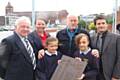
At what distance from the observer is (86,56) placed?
4988mm

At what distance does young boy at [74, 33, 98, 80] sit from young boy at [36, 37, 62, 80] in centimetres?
34

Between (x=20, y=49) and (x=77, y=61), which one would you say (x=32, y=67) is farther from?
(x=77, y=61)

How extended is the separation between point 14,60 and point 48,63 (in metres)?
0.53

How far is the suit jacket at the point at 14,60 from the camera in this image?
4.59m

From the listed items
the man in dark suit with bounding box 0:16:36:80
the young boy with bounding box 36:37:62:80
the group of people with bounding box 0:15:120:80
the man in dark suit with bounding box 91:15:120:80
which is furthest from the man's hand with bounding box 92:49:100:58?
the man in dark suit with bounding box 0:16:36:80

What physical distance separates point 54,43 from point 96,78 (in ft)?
2.72

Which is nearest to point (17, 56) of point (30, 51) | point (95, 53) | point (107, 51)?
point (30, 51)

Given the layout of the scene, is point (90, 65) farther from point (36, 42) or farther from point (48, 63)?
point (36, 42)

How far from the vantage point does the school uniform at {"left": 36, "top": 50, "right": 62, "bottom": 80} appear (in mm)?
4902

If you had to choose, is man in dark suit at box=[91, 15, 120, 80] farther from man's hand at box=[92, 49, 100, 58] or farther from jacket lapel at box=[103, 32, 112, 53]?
man's hand at box=[92, 49, 100, 58]

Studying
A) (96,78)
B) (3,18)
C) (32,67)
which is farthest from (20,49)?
(3,18)

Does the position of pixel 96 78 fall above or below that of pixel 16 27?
below

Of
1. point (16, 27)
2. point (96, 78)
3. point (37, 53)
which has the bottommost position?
point (96, 78)

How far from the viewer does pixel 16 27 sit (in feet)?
15.7
